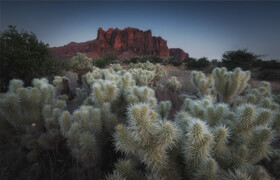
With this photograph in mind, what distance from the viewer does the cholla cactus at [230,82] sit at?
3.40 meters

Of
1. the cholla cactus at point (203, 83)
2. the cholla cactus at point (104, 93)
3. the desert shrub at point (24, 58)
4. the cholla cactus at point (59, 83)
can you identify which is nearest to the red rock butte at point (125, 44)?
the desert shrub at point (24, 58)

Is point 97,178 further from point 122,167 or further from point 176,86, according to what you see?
point 176,86

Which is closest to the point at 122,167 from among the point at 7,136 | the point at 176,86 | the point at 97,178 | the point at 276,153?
the point at 97,178

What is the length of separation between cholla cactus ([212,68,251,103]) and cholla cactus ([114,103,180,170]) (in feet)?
9.80

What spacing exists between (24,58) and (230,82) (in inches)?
233

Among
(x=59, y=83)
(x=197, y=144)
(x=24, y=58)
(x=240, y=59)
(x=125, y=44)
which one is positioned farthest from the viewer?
(x=125, y=44)

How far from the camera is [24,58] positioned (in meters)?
4.50

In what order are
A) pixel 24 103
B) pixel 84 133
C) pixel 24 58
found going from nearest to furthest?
pixel 84 133
pixel 24 103
pixel 24 58

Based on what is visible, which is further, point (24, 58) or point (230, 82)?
point (24, 58)

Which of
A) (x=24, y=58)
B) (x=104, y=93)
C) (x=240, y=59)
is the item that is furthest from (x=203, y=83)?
(x=240, y=59)

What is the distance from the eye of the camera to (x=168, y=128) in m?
1.09

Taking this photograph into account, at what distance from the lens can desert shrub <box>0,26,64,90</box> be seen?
4.23 m

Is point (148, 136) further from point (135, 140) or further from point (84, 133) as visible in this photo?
point (84, 133)

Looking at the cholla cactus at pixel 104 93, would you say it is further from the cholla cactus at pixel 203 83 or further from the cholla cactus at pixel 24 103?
the cholla cactus at pixel 203 83
